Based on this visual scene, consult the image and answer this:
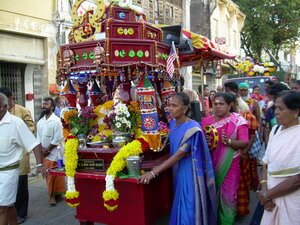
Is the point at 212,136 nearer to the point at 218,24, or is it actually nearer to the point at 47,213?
the point at 47,213

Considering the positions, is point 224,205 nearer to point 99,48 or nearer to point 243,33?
point 99,48

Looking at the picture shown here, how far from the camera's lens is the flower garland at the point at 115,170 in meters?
3.98

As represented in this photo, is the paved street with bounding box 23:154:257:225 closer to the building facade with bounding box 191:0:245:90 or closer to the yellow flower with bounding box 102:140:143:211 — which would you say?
the yellow flower with bounding box 102:140:143:211

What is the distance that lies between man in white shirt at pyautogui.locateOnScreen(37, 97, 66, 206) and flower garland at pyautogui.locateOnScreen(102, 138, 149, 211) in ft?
7.87

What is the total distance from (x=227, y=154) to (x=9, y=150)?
2.43 m

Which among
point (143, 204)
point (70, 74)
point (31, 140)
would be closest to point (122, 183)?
point (143, 204)

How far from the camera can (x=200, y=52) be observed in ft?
19.3

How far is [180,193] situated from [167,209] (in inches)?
30.3

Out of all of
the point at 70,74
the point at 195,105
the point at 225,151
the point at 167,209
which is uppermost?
the point at 70,74

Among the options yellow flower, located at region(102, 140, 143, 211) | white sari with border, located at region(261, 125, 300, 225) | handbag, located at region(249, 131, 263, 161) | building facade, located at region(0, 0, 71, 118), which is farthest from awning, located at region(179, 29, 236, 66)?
building facade, located at region(0, 0, 71, 118)

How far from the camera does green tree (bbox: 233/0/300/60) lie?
25.1 meters

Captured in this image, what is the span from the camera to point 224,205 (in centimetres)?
457

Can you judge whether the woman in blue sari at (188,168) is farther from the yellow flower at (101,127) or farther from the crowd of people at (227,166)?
the yellow flower at (101,127)

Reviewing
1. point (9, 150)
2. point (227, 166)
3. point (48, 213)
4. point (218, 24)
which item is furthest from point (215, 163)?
point (218, 24)
